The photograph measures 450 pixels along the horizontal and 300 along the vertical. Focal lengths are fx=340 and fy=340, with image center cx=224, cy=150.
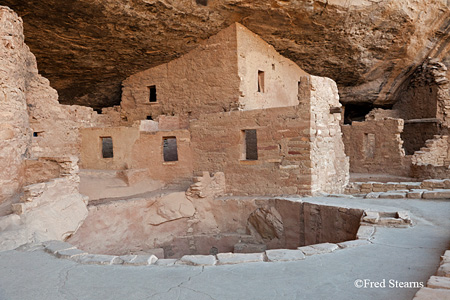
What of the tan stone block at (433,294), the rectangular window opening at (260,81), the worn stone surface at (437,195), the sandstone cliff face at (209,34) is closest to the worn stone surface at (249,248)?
the worn stone surface at (437,195)

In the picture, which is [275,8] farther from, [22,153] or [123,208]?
[22,153]

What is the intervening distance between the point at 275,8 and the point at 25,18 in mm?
5570

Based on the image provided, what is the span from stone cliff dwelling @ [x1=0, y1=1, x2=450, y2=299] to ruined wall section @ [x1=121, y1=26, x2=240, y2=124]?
0.04 metres

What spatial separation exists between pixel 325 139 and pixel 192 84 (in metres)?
4.43

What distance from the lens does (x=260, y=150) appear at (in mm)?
7477

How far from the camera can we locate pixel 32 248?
4082mm

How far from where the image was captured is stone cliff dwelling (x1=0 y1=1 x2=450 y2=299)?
3416 mm

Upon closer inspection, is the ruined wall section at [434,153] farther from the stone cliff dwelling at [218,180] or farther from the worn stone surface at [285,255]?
the worn stone surface at [285,255]

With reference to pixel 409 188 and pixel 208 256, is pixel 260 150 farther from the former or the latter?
pixel 208 256

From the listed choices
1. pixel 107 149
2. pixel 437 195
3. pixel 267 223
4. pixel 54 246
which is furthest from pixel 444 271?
pixel 107 149

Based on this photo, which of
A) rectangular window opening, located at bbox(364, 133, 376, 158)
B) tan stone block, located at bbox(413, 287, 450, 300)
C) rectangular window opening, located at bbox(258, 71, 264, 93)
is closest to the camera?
tan stone block, located at bbox(413, 287, 450, 300)

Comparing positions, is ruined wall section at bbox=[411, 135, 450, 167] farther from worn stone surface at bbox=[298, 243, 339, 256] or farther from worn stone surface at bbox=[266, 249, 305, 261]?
worn stone surface at bbox=[266, 249, 305, 261]

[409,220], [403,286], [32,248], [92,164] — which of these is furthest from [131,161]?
[403,286]

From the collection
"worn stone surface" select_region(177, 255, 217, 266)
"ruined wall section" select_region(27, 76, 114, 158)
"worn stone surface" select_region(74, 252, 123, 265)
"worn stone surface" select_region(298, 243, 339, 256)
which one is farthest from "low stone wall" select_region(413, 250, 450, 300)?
"ruined wall section" select_region(27, 76, 114, 158)
